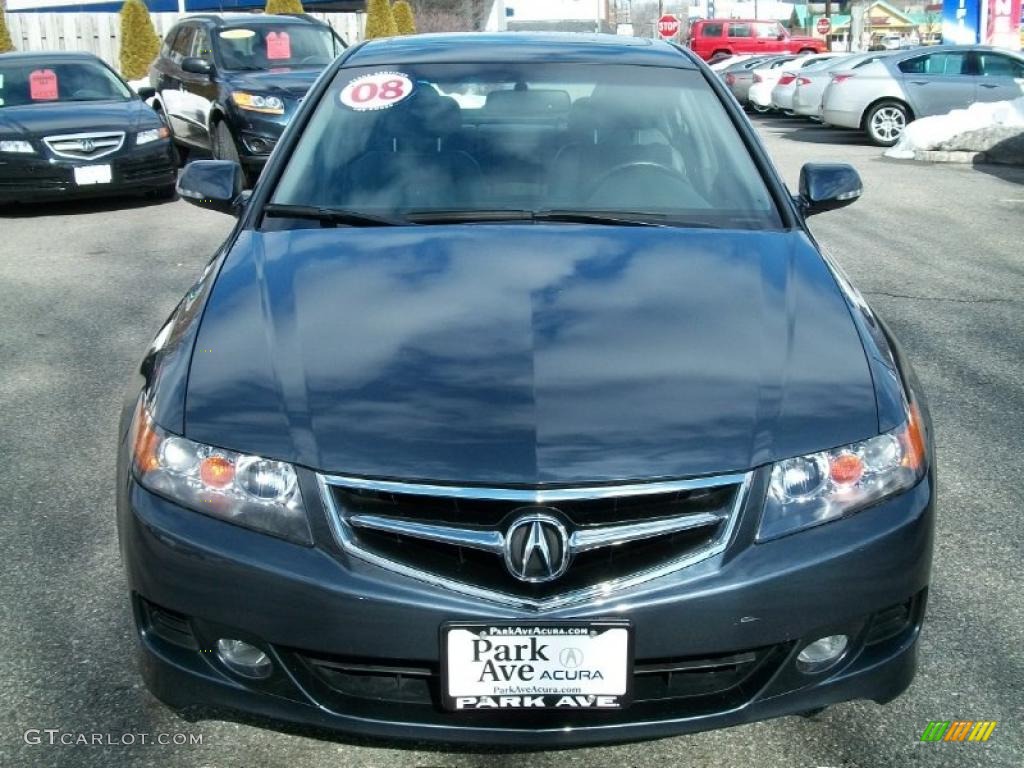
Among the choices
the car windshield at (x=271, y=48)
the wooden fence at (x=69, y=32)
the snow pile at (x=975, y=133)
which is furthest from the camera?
the wooden fence at (x=69, y=32)

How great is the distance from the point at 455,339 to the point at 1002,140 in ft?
48.7

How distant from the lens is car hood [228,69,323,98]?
1230 cm

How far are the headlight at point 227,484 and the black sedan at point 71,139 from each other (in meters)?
9.34

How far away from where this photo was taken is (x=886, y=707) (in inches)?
121

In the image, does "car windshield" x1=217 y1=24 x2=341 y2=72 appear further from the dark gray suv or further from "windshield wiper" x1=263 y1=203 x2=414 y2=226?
"windshield wiper" x1=263 y1=203 x2=414 y2=226

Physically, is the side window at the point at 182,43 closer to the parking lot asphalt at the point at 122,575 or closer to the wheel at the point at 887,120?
the parking lot asphalt at the point at 122,575

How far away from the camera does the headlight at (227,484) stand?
8.28ft

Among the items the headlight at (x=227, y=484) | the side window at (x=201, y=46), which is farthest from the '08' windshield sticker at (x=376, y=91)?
the side window at (x=201, y=46)

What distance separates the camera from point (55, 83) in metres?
12.4

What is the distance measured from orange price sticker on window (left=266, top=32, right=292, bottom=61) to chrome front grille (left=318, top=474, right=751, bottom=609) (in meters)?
11.9

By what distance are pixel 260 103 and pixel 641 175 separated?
353 inches

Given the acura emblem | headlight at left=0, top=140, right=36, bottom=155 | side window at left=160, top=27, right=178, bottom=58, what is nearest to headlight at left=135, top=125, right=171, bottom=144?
headlight at left=0, top=140, right=36, bottom=155

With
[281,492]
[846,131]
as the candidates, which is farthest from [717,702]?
[846,131]

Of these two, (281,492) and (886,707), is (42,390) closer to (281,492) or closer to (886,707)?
(281,492)
